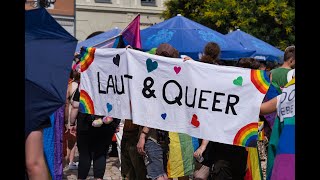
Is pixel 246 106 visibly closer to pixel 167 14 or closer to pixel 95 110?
pixel 95 110

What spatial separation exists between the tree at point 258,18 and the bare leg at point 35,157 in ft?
66.6

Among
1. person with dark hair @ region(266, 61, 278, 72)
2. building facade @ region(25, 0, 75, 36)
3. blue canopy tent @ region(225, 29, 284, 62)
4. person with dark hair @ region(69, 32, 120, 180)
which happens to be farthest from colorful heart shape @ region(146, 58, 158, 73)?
building facade @ region(25, 0, 75, 36)

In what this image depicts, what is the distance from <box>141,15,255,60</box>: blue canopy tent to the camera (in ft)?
36.6

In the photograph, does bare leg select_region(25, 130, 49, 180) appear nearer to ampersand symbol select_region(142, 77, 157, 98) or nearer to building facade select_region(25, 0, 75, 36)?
ampersand symbol select_region(142, 77, 157, 98)

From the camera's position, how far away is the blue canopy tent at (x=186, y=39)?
36.6ft

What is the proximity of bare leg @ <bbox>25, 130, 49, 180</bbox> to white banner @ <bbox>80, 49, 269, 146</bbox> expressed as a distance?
2.08 metres

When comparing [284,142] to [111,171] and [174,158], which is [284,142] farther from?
[111,171]

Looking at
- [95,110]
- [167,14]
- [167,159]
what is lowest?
[167,159]

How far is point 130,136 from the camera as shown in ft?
19.3

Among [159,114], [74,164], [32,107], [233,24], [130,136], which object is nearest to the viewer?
[32,107]

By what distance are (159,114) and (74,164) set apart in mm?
4472

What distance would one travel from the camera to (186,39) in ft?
37.2

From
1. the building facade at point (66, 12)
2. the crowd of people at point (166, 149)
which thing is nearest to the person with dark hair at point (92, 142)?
the crowd of people at point (166, 149)
